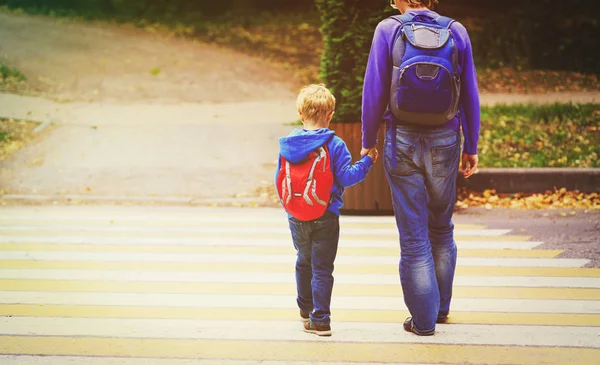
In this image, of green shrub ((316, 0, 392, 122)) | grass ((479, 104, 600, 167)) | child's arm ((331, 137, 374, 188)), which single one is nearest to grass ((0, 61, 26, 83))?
grass ((479, 104, 600, 167))

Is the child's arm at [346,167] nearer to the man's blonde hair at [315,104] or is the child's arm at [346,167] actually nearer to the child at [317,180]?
the child at [317,180]

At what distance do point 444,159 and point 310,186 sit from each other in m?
0.73

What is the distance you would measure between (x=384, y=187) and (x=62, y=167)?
490cm

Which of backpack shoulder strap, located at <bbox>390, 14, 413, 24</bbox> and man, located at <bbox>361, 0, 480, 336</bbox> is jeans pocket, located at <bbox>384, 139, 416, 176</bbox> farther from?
backpack shoulder strap, located at <bbox>390, 14, 413, 24</bbox>

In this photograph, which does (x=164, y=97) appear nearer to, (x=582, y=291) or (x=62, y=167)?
(x=62, y=167)

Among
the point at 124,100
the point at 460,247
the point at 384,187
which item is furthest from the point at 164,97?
the point at 460,247

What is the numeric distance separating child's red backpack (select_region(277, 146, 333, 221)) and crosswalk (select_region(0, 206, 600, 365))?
2.42ft

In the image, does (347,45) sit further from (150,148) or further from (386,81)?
(386,81)

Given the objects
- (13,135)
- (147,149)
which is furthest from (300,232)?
(13,135)

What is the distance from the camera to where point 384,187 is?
29.5 feet

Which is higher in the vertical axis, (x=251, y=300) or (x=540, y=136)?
(x=251, y=300)

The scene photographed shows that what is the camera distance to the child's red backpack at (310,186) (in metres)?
4.63

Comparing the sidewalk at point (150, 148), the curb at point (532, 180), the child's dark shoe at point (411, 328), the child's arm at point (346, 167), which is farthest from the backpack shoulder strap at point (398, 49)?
the sidewalk at point (150, 148)

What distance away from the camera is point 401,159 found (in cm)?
466
